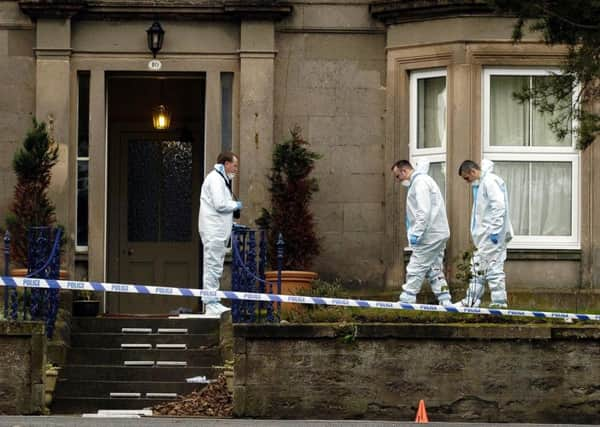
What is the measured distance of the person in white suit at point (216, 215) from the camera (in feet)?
60.1

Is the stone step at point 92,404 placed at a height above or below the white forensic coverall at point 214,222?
below

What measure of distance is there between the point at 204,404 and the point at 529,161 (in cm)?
584

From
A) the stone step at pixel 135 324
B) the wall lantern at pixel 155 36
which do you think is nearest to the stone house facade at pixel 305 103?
the wall lantern at pixel 155 36

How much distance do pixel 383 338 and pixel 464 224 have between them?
171 inches

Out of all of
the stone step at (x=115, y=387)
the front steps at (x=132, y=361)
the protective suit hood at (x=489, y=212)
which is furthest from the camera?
the protective suit hood at (x=489, y=212)

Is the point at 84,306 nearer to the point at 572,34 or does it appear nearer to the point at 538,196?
the point at 538,196

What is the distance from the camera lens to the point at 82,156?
2033 cm

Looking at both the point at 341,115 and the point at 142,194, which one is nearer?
the point at 341,115

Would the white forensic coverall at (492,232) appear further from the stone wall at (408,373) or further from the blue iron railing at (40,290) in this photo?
the blue iron railing at (40,290)

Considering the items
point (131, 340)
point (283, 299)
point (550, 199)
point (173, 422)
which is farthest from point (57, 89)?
point (173, 422)

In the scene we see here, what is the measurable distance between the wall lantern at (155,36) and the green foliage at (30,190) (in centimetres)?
158

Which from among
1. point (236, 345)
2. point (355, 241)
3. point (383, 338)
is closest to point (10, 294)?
point (236, 345)

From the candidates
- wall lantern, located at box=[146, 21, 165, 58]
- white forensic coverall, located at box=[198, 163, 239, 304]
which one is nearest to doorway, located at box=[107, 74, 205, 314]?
wall lantern, located at box=[146, 21, 165, 58]

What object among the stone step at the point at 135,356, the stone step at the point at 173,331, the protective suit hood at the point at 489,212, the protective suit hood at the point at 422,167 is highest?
the protective suit hood at the point at 422,167
